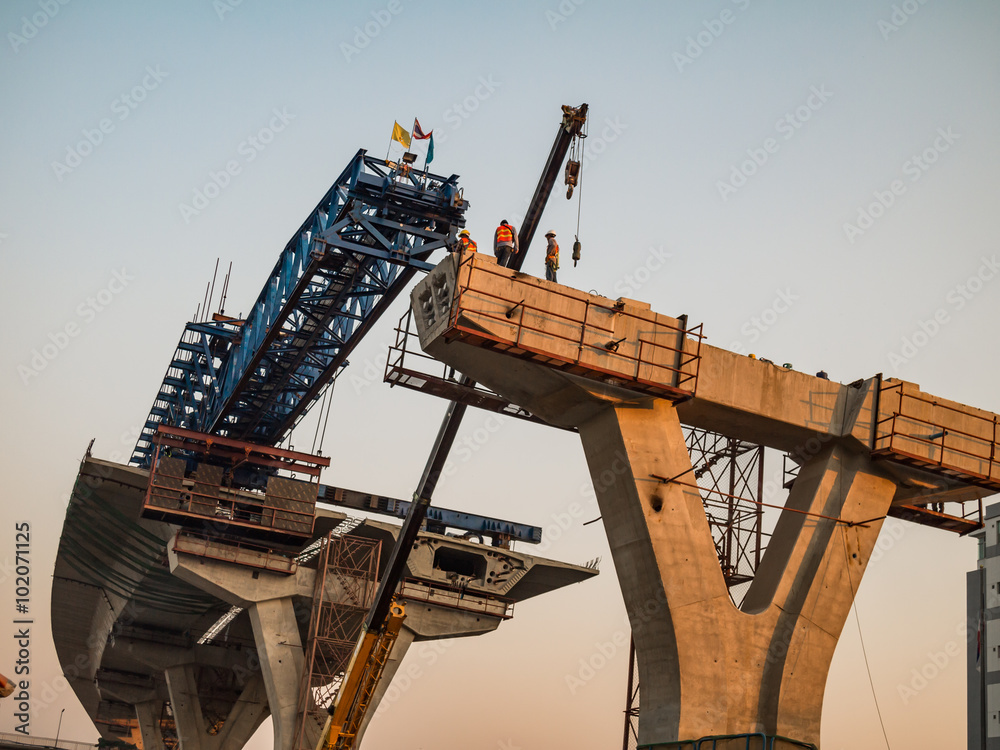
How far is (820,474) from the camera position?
2284cm

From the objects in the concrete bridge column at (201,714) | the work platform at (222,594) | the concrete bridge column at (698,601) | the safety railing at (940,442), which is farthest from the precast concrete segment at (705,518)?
the concrete bridge column at (201,714)

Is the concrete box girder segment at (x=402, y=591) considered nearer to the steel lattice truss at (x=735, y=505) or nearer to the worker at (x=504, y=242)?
the steel lattice truss at (x=735, y=505)

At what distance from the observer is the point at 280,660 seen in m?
41.0

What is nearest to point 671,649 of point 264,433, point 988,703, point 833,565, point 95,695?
point 833,565

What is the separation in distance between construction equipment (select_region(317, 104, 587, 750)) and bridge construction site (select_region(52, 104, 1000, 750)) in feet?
0.21

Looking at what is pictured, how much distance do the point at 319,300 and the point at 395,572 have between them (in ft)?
32.1

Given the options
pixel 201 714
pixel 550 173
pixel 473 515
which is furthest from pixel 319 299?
pixel 201 714

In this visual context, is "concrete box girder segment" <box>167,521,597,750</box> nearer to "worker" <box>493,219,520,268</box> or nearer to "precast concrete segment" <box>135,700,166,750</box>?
"worker" <box>493,219,520,268</box>

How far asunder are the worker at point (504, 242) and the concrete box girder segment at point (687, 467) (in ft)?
9.46

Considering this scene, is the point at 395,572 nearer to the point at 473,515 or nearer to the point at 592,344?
the point at 592,344

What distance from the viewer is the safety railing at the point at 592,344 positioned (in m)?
19.9

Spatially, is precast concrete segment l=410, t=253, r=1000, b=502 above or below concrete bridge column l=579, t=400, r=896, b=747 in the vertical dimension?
above

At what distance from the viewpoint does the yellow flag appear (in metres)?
32.1

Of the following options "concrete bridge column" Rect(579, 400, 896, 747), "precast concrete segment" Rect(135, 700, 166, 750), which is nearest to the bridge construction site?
"concrete bridge column" Rect(579, 400, 896, 747)
